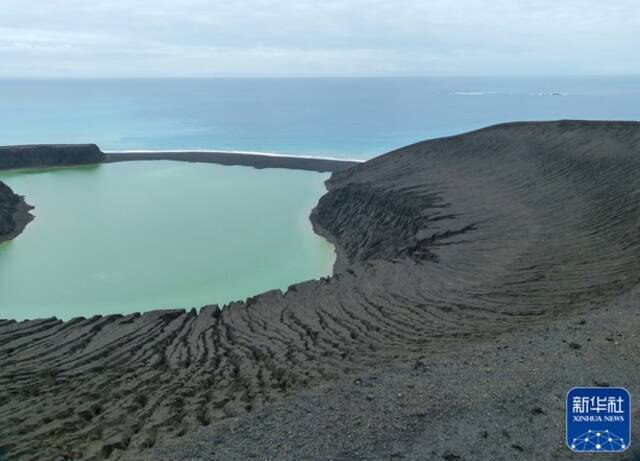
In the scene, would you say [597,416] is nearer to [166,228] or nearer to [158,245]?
[158,245]

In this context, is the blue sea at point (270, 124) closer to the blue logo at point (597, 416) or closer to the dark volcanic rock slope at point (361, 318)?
the dark volcanic rock slope at point (361, 318)

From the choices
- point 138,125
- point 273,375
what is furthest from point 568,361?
point 138,125

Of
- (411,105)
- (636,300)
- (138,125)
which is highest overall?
(411,105)

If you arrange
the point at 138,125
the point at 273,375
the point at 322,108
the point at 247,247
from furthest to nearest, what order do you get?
the point at 322,108, the point at 138,125, the point at 247,247, the point at 273,375

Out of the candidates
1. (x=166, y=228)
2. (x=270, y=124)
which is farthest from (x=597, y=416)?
(x=270, y=124)

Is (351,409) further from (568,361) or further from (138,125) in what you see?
(138,125)

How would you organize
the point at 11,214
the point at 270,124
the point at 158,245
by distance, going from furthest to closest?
the point at 270,124
the point at 11,214
the point at 158,245

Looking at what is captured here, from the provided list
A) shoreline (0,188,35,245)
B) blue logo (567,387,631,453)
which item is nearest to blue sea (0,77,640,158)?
shoreline (0,188,35,245)
